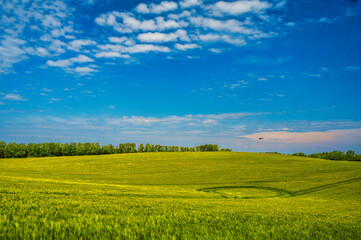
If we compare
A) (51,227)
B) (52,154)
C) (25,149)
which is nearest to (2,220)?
(51,227)

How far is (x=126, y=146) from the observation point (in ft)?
322

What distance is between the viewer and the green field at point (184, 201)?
4.07m

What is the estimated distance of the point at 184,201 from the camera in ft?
43.2

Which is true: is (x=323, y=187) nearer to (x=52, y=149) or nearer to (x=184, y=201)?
(x=184, y=201)

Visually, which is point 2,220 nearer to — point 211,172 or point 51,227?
point 51,227

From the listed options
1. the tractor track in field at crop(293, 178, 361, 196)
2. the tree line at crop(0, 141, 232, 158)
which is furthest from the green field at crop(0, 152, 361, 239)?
the tree line at crop(0, 141, 232, 158)

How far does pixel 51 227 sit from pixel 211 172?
43.7m

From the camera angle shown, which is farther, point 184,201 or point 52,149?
point 52,149

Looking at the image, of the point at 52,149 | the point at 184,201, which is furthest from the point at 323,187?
the point at 52,149

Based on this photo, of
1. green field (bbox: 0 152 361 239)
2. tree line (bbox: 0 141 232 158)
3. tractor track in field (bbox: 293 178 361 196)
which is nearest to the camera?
green field (bbox: 0 152 361 239)

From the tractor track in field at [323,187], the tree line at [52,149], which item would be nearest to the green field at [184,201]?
the tractor track in field at [323,187]

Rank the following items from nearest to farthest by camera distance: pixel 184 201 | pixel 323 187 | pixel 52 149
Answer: pixel 184 201 → pixel 323 187 → pixel 52 149

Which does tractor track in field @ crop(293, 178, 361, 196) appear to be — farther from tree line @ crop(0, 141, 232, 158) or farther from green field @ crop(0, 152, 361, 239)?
tree line @ crop(0, 141, 232, 158)

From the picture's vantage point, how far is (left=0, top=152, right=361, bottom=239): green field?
407 centimetres
